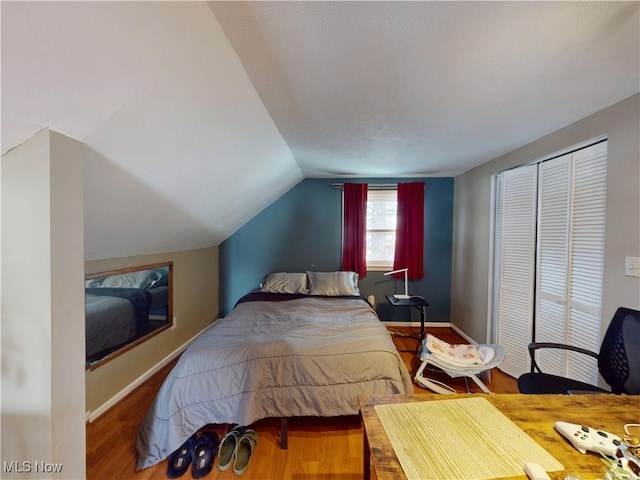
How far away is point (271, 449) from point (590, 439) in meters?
1.63

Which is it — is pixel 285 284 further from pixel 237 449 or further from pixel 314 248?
pixel 237 449

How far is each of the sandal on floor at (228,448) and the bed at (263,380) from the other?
0.52ft

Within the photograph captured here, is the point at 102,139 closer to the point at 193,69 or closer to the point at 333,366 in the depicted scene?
the point at 193,69

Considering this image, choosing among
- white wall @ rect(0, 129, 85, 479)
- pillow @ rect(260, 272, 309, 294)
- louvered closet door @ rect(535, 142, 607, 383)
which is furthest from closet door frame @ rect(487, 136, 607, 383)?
white wall @ rect(0, 129, 85, 479)

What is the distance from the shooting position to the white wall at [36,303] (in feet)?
3.11

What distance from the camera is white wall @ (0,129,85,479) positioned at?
947 mm

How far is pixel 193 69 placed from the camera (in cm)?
113

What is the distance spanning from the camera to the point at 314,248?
385 centimetres

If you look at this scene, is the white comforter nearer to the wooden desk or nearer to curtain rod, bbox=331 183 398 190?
the wooden desk

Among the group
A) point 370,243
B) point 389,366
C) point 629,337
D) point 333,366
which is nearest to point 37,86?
point 333,366

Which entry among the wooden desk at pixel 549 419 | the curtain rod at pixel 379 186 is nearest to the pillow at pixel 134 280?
the wooden desk at pixel 549 419

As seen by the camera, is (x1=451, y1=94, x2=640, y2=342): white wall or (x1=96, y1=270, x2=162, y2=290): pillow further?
(x1=96, y1=270, x2=162, y2=290): pillow

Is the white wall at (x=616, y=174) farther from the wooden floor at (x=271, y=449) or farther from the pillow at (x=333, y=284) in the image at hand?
the wooden floor at (x=271, y=449)

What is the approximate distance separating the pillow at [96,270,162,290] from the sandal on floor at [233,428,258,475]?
155 centimetres
